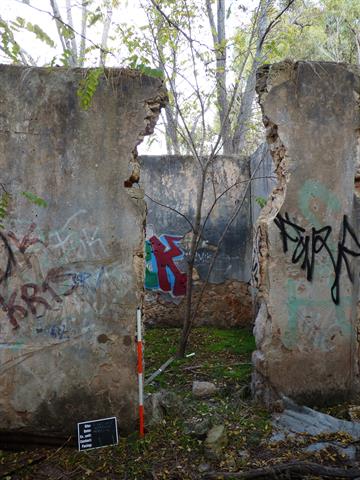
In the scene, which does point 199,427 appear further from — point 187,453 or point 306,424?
point 306,424

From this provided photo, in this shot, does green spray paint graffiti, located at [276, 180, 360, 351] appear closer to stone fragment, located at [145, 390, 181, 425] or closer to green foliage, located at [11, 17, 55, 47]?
stone fragment, located at [145, 390, 181, 425]

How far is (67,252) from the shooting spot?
335 centimetres

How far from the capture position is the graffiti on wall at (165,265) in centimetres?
681

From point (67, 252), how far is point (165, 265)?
3.57m

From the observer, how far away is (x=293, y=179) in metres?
3.71

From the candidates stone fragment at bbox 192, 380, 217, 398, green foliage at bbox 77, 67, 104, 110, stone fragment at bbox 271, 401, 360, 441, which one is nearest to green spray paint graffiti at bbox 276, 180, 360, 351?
stone fragment at bbox 271, 401, 360, 441

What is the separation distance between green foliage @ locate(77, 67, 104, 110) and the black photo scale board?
2.57m

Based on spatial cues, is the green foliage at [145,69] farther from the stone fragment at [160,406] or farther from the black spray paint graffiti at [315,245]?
the stone fragment at [160,406]

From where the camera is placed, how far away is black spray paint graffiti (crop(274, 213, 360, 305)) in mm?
3725

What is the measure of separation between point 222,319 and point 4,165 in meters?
4.53

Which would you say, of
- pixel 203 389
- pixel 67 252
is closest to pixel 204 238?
pixel 203 389

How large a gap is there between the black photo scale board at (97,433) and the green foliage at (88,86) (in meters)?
2.57

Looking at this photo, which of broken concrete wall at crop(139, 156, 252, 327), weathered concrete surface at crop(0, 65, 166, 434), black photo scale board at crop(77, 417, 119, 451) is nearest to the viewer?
black photo scale board at crop(77, 417, 119, 451)

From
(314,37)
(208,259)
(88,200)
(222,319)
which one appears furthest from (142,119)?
(314,37)
